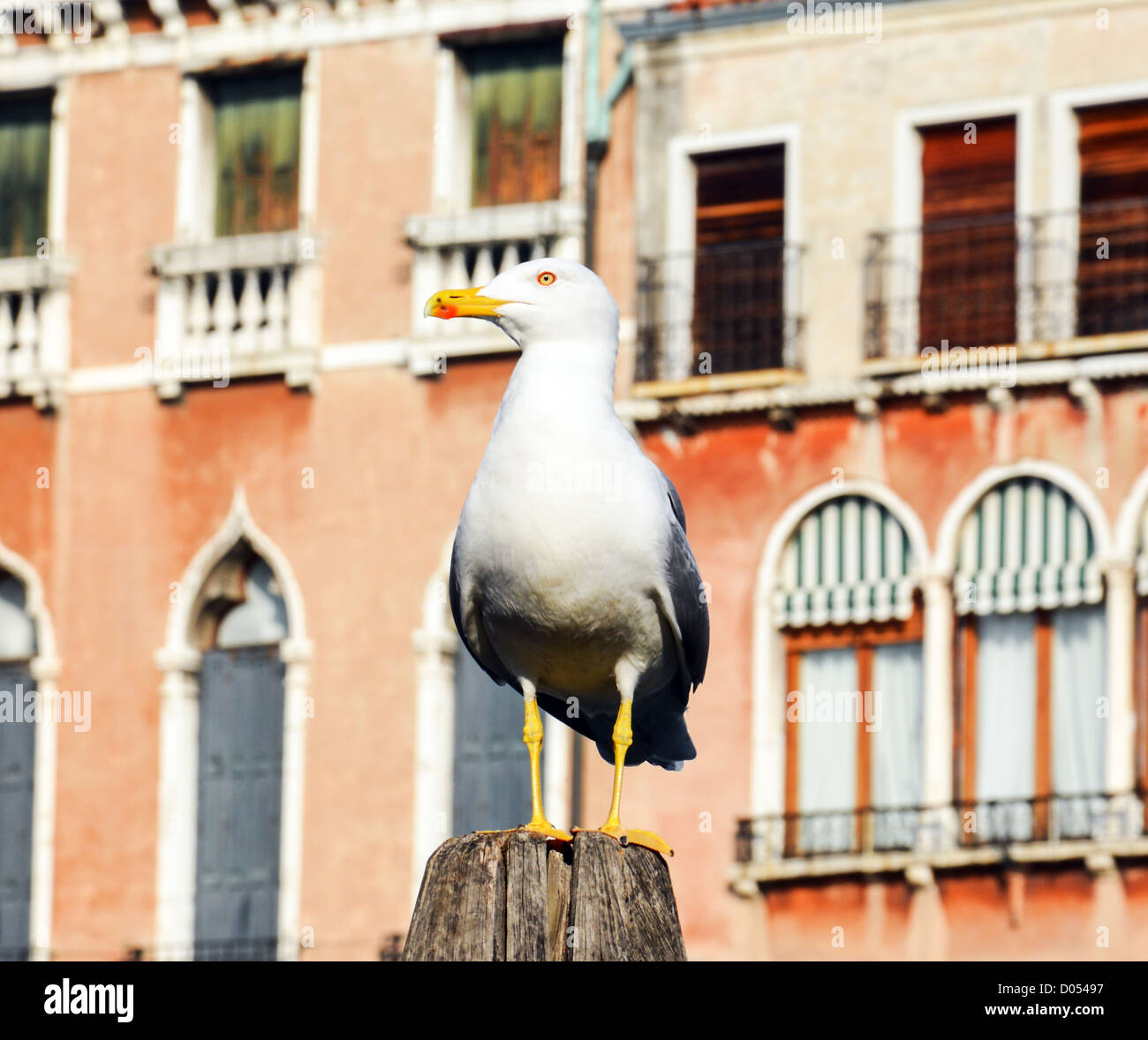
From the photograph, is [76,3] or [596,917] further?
[76,3]

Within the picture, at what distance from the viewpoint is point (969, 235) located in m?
29.2

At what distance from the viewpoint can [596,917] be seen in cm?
955

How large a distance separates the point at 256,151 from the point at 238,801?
6284 millimetres

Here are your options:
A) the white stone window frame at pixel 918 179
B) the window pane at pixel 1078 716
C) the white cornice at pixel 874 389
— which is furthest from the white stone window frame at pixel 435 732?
the white stone window frame at pixel 918 179

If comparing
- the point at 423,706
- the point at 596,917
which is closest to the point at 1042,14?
the point at 423,706

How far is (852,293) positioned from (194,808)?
792cm

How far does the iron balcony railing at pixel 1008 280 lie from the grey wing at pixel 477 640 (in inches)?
665

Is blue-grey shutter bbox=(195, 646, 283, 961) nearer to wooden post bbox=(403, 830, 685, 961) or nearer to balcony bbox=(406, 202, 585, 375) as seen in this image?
balcony bbox=(406, 202, 585, 375)

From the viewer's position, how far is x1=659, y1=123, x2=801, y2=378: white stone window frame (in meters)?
30.0

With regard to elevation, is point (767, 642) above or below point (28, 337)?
below

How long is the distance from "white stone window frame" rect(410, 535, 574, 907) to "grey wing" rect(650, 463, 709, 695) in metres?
18.1

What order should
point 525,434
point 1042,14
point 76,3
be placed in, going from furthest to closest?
point 76,3 < point 1042,14 < point 525,434

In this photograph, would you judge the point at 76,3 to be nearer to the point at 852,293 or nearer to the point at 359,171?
the point at 359,171

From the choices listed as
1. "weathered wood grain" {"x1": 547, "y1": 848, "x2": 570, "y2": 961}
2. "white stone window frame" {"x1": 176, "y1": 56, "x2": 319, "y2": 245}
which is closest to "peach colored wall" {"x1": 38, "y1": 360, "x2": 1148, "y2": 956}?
"white stone window frame" {"x1": 176, "y1": 56, "x2": 319, "y2": 245}
